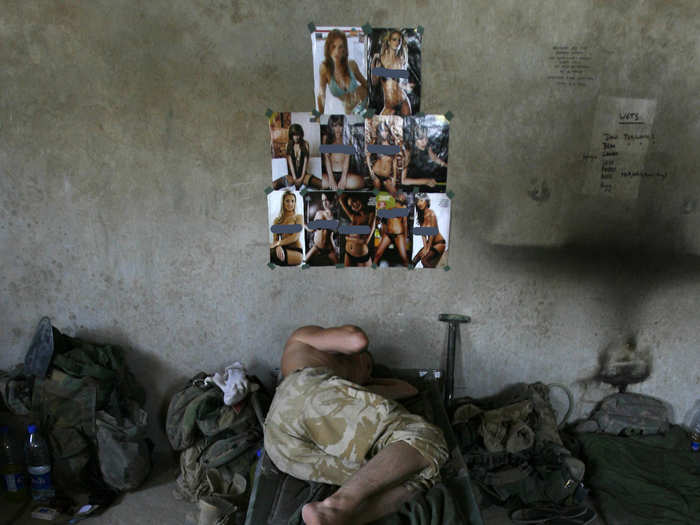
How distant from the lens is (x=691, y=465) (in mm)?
2842

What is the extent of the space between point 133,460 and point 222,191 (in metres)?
1.62

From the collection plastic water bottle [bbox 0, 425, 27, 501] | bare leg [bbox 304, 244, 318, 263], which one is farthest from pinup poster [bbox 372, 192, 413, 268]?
plastic water bottle [bbox 0, 425, 27, 501]

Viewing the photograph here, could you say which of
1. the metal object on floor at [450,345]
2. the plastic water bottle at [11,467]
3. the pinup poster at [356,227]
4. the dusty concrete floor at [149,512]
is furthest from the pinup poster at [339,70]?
the plastic water bottle at [11,467]

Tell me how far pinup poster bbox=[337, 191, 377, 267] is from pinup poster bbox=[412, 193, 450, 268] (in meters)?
0.27

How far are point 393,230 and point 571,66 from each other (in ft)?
4.44

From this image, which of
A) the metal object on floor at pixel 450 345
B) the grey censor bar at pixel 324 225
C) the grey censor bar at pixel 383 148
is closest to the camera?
the grey censor bar at pixel 383 148

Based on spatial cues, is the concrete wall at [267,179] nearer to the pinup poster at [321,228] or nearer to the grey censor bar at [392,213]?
the pinup poster at [321,228]

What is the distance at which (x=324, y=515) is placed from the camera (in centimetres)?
169

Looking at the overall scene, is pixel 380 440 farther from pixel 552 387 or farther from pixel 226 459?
pixel 552 387

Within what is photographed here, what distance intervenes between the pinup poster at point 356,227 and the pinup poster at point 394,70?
51cm

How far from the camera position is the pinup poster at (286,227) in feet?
9.17

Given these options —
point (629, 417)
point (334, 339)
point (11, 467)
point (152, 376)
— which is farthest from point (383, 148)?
point (11, 467)

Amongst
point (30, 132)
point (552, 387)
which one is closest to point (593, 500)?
point (552, 387)

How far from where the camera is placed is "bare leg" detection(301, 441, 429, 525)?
1.70 meters
